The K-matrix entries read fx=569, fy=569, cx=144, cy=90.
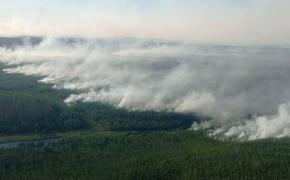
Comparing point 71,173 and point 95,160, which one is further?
point 95,160

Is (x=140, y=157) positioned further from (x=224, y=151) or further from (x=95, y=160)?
(x=224, y=151)

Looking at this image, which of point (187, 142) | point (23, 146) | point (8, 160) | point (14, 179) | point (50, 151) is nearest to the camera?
point (14, 179)

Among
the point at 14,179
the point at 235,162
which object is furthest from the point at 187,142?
the point at 14,179

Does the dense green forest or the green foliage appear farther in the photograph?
the green foliage

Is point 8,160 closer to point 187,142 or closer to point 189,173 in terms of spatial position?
point 189,173

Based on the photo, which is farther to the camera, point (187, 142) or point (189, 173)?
point (187, 142)

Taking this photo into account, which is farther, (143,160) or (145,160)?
(145,160)

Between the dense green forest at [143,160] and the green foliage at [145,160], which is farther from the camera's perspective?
the green foliage at [145,160]

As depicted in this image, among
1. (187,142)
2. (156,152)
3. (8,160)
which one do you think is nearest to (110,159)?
(156,152)

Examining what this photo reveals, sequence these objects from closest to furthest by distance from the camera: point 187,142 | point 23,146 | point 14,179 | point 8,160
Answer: point 14,179
point 8,160
point 23,146
point 187,142
